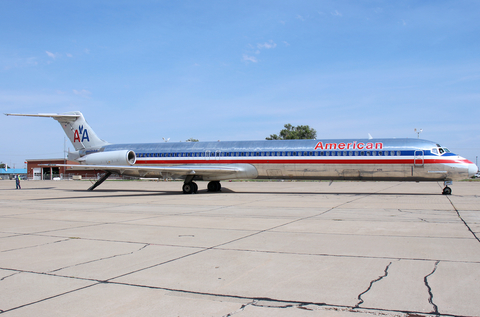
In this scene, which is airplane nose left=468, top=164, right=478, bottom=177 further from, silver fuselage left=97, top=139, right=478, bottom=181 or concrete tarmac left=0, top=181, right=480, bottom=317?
concrete tarmac left=0, top=181, right=480, bottom=317

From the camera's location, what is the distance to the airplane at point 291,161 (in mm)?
20484

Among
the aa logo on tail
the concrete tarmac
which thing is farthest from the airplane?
the concrete tarmac

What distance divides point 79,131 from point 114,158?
237 inches

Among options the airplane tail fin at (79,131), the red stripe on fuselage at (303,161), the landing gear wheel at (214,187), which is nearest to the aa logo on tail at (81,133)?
the airplane tail fin at (79,131)

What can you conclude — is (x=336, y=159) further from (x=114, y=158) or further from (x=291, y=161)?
(x=114, y=158)

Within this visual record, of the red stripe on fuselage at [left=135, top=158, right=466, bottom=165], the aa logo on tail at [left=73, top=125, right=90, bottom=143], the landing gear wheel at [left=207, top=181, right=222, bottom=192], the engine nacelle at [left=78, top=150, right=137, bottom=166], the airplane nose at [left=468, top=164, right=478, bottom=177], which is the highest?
the aa logo on tail at [left=73, top=125, right=90, bottom=143]

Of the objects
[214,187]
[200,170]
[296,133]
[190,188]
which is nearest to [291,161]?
[200,170]

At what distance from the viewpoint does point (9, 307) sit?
4.18m

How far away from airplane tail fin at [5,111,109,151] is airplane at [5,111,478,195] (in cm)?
90

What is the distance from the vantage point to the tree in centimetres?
8575

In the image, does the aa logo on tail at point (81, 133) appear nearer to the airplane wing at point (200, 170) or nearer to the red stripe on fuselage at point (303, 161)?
the red stripe on fuselage at point (303, 161)

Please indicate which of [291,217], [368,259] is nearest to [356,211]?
[291,217]

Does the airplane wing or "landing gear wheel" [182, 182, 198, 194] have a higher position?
the airplane wing

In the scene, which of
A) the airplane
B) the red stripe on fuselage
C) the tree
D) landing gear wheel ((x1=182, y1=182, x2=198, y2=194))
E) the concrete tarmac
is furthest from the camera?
the tree
